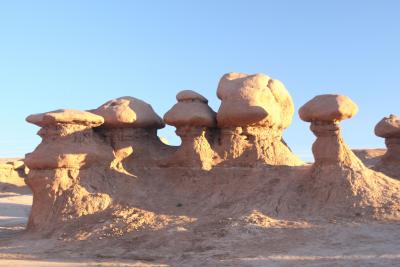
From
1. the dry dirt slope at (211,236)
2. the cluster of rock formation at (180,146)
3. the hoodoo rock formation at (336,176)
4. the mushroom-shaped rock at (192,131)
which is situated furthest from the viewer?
the mushroom-shaped rock at (192,131)

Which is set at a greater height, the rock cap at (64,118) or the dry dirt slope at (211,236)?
the rock cap at (64,118)

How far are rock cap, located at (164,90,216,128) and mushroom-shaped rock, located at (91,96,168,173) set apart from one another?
2.45ft

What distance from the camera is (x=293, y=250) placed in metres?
8.48

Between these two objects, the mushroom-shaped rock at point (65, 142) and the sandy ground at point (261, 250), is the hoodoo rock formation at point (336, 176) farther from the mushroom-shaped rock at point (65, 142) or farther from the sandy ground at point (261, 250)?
the mushroom-shaped rock at point (65, 142)

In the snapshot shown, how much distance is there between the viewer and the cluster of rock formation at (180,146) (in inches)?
429

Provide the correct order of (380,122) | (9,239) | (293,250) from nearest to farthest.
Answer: (293,250) → (9,239) → (380,122)

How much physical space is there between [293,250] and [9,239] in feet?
21.0

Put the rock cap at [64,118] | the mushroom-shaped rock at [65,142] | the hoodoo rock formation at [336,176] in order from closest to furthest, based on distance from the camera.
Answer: the hoodoo rock formation at [336,176] → the mushroom-shaped rock at [65,142] → the rock cap at [64,118]

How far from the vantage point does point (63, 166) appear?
11977 mm

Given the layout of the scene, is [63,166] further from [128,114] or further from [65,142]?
[128,114]

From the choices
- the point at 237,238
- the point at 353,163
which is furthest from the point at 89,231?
the point at 353,163

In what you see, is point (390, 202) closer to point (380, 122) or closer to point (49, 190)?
point (380, 122)

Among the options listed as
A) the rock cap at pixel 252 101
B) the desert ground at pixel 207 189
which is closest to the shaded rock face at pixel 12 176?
the desert ground at pixel 207 189

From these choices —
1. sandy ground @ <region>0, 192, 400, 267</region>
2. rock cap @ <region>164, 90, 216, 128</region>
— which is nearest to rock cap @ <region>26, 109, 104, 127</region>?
rock cap @ <region>164, 90, 216, 128</region>
